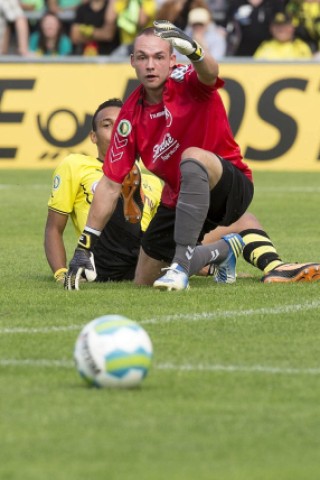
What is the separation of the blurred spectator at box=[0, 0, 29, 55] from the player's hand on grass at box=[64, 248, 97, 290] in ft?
47.6

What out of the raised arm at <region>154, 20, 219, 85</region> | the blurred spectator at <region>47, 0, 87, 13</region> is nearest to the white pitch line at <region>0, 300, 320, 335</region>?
the raised arm at <region>154, 20, 219, 85</region>

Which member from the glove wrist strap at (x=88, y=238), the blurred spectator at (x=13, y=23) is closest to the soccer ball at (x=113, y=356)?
the glove wrist strap at (x=88, y=238)

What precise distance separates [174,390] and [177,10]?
16.6m

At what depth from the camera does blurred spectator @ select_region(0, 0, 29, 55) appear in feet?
75.6

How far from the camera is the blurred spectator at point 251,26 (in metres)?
22.0

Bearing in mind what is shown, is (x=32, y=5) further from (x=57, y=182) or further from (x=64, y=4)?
(x=57, y=182)

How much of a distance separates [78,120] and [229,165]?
10.6 metres

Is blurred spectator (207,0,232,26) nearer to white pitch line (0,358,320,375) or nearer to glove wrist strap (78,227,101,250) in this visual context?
glove wrist strap (78,227,101,250)

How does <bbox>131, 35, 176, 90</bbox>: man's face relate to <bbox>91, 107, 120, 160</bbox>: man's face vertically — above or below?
above

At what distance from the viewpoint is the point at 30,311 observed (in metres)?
7.91

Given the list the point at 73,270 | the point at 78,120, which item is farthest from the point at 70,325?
the point at 78,120

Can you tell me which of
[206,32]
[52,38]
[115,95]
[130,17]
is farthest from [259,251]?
[52,38]

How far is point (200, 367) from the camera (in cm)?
612

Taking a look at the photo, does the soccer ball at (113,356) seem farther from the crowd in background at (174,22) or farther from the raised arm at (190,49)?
the crowd in background at (174,22)
